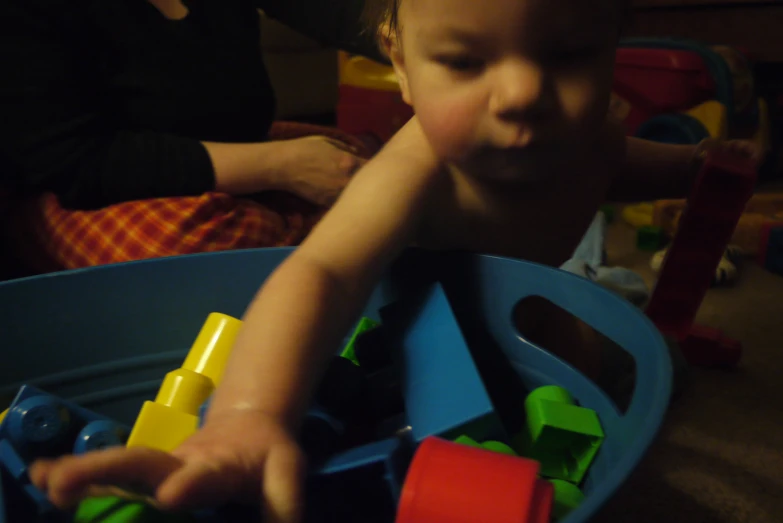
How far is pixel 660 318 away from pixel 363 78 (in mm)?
1079

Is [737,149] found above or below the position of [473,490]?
above

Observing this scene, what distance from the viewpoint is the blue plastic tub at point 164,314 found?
22.2 inches

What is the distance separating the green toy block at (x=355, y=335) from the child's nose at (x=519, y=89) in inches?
9.8

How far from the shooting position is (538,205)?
63cm

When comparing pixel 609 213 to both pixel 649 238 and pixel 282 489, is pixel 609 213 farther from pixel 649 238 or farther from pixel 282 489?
pixel 282 489

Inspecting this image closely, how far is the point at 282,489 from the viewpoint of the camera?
13.5 inches

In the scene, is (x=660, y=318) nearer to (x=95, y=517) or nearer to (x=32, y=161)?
(x=95, y=517)

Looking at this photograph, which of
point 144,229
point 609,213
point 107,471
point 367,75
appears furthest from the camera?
point 367,75

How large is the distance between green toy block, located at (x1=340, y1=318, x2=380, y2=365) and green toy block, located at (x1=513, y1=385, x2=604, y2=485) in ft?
0.59

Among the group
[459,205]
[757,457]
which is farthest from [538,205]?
[757,457]

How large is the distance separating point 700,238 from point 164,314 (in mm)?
550

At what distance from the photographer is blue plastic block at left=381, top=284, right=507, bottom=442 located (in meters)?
0.46

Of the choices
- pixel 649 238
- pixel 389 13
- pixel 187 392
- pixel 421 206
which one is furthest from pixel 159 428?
pixel 649 238

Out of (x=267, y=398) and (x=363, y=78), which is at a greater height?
(x=267, y=398)
